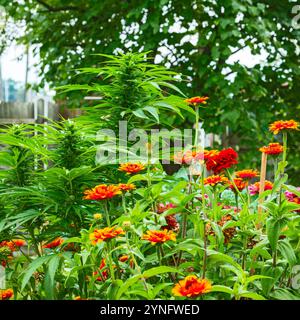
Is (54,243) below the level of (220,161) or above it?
below

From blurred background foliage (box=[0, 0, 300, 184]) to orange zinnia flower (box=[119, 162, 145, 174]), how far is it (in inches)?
117

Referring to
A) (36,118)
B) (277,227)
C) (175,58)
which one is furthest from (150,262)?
(36,118)

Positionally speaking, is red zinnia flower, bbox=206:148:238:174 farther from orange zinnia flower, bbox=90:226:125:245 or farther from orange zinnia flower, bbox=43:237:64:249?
orange zinnia flower, bbox=43:237:64:249

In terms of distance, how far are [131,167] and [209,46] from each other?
12.4 feet

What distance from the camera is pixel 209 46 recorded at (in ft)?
16.4

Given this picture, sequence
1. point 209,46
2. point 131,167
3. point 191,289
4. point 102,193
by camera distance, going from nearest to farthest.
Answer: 1. point 191,289
2. point 102,193
3. point 131,167
4. point 209,46

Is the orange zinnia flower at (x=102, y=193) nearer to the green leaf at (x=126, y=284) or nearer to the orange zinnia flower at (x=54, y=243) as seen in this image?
the green leaf at (x=126, y=284)

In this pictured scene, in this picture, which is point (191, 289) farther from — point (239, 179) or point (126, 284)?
point (239, 179)

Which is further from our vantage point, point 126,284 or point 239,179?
point 239,179

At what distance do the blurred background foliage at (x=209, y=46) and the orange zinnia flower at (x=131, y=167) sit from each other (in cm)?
296

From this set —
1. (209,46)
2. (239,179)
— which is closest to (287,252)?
(239,179)

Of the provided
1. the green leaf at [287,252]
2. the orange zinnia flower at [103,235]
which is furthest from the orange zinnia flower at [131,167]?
the green leaf at [287,252]
